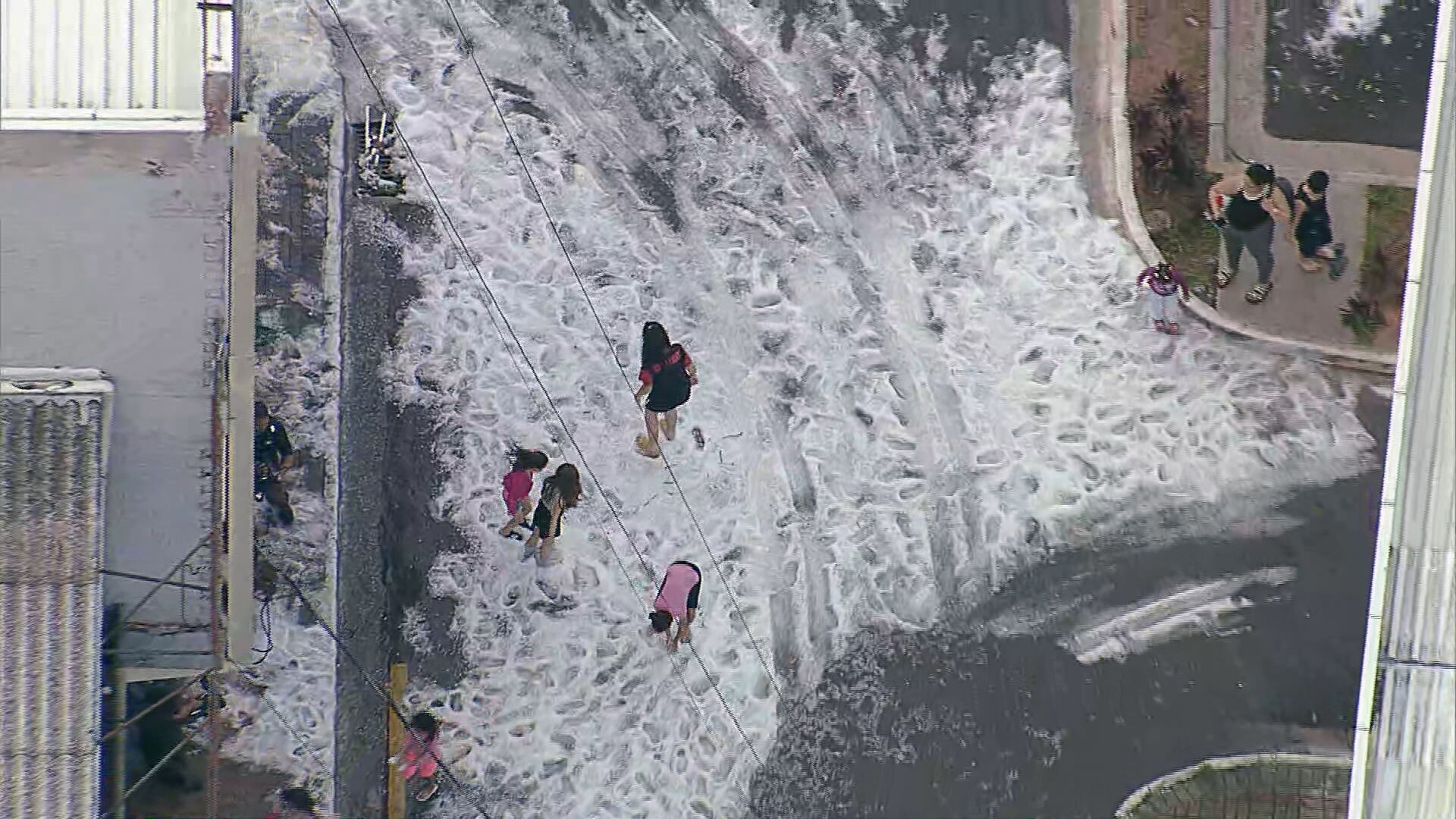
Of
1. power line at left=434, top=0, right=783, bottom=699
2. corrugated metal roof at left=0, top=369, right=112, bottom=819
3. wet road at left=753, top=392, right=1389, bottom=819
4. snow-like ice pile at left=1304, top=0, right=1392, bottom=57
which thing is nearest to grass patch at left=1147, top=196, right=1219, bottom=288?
snow-like ice pile at left=1304, top=0, right=1392, bottom=57

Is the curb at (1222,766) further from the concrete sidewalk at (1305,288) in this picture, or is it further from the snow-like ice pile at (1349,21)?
the snow-like ice pile at (1349,21)

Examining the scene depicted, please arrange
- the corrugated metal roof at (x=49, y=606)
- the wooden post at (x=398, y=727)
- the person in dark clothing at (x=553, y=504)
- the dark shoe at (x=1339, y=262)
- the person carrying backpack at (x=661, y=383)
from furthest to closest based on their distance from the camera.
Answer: the wooden post at (x=398, y=727), the person in dark clothing at (x=553, y=504), the person carrying backpack at (x=661, y=383), the dark shoe at (x=1339, y=262), the corrugated metal roof at (x=49, y=606)

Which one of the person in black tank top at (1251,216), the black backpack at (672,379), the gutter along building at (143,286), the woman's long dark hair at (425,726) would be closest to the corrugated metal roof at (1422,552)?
the person in black tank top at (1251,216)

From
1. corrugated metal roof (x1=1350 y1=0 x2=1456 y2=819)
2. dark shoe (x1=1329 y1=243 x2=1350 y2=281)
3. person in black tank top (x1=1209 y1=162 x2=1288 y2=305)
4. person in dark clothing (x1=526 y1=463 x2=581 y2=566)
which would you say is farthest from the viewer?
person in dark clothing (x1=526 y1=463 x2=581 y2=566)

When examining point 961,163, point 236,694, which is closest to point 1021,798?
point 961,163

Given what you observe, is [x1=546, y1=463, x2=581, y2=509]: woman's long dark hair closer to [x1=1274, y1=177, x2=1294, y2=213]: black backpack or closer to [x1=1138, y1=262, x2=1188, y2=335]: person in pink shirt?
[x1=1138, y1=262, x2=1188, y2=335]: person in pink shirt
